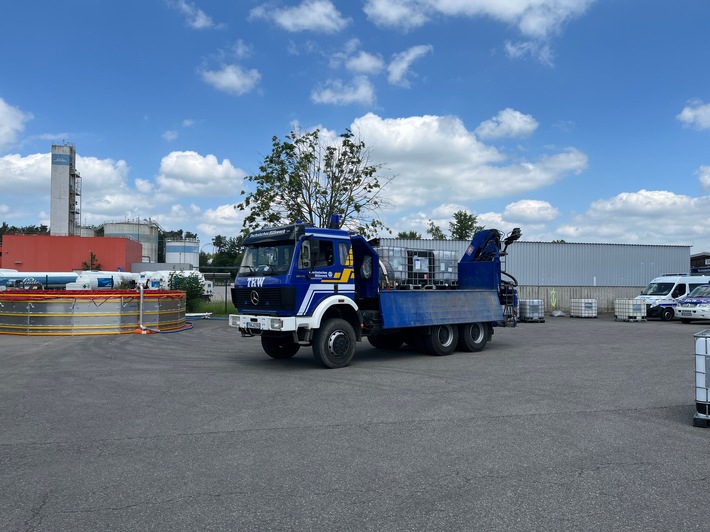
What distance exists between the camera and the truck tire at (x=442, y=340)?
563 inches

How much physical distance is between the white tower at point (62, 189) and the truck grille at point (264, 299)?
69687 millimetres

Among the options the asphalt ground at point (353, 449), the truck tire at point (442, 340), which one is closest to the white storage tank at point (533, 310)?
the truck tire at point (442, 340)

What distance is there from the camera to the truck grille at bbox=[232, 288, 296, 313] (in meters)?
11.4

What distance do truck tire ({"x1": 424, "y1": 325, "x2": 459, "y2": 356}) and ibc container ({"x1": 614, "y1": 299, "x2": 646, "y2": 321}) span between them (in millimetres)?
19446

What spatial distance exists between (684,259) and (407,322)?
1558 inches

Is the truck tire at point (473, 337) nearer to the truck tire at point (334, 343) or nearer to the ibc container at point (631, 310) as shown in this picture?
the truck tire at point (334, 343)

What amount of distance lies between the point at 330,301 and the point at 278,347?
100 inches

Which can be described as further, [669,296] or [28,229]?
[28,229]

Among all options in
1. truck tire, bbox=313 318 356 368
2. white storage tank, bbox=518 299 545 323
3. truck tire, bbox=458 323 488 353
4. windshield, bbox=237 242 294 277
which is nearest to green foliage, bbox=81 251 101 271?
white storage tank, bbox=518 299 545 323

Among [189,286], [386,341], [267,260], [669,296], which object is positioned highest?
[267,260]

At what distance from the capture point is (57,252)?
6391 centimetres

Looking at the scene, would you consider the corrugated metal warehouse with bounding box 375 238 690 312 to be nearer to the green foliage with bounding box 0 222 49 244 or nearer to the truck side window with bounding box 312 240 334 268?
the truck side window with bounding box 312 240 334 268

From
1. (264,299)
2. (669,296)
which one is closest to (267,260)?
(264,299)

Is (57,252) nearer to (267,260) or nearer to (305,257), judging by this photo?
(267,260)
